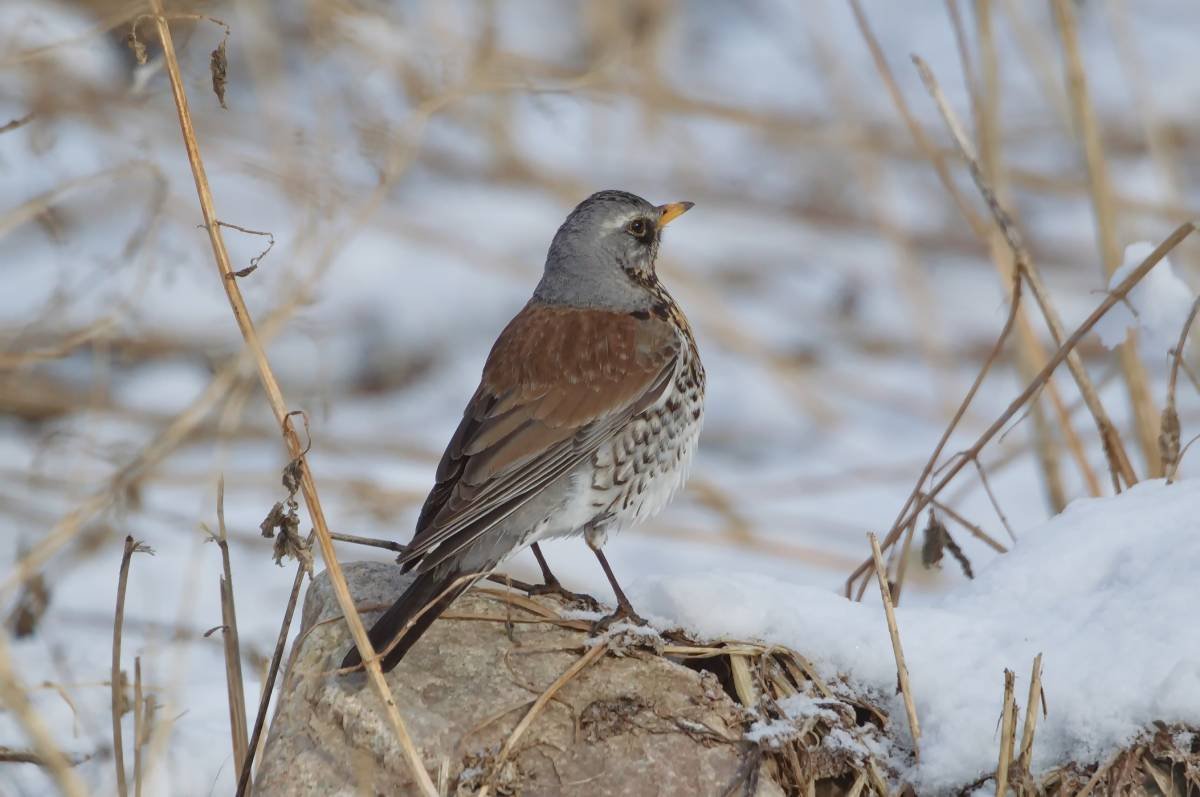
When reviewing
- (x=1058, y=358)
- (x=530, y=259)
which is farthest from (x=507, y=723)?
(x=530, y=259)

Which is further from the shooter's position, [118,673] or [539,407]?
[539,407]

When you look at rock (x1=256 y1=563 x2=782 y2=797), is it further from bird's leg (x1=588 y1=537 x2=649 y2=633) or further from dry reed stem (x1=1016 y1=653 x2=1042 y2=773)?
dry reed stem (x1=1016 y1=653 x2=1042 y2=773)

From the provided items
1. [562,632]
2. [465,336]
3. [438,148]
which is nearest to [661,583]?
[562,632]

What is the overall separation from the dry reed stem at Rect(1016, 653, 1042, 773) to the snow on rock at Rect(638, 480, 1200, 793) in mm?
62

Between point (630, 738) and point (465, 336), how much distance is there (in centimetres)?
452

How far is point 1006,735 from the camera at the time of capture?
2.28m

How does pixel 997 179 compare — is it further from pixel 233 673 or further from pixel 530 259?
pixel 530 259

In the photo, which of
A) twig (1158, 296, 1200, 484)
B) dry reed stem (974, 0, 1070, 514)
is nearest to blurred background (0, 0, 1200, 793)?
dry reed stem (974, 0, 1070, 514)

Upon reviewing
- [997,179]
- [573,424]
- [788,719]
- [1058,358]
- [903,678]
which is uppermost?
[997,179]

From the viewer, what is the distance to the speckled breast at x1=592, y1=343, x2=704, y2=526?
3.28 meters

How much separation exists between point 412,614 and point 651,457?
916 mm

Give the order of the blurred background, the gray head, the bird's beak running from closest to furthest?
the gray head, the bird's beak, the blurred background

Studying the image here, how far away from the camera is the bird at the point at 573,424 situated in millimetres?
2857

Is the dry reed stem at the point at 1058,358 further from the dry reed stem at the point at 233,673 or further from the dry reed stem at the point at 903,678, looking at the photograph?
the dry reed stem at the point at 233,673
